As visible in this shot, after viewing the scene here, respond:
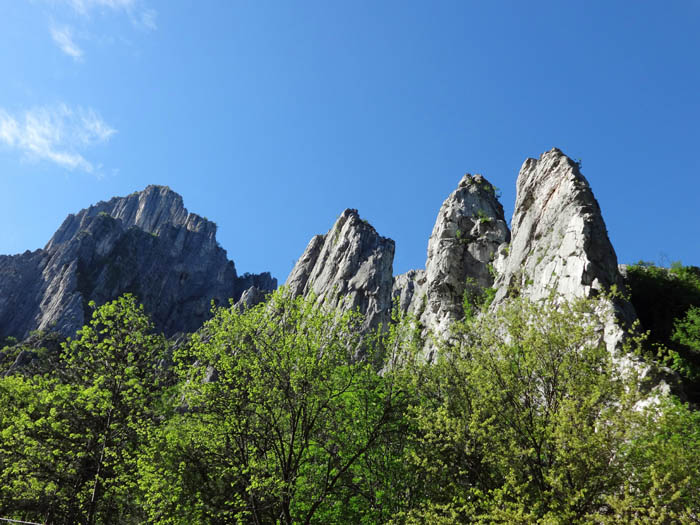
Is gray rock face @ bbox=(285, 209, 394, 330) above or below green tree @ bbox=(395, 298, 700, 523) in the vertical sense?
above

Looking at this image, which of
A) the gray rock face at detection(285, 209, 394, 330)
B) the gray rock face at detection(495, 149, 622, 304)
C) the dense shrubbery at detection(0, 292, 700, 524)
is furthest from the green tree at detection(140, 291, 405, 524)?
the gray rock face at detection(285, 209, 394, 330)

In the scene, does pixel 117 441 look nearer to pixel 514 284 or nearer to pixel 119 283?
pixel 514 284

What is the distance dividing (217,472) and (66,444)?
808 centimetres

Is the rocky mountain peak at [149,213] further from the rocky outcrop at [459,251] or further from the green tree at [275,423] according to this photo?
the green tree at [275,423]

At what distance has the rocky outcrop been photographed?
51219 millimetres

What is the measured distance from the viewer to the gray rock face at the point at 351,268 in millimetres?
70875

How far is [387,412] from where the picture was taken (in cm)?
1870

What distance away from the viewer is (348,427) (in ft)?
61.3

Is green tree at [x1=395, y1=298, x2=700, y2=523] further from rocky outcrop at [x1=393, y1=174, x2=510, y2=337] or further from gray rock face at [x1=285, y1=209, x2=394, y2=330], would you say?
gray rock face at [x1=285, y1=209, x2=394, y2=330]

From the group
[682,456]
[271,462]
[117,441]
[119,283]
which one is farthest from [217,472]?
[119,283]

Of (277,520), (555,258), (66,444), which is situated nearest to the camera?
(277,520)

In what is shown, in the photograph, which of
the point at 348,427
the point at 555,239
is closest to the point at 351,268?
the point at 555,239

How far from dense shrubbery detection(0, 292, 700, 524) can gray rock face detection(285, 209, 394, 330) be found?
43298mm

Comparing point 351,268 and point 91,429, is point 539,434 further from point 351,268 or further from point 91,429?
point 351,268
